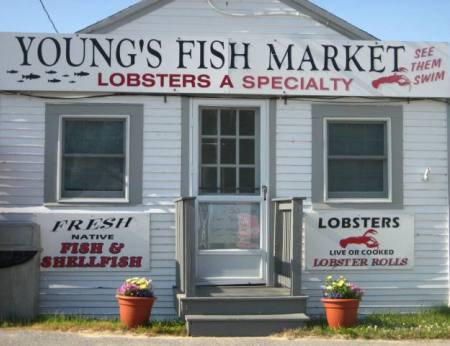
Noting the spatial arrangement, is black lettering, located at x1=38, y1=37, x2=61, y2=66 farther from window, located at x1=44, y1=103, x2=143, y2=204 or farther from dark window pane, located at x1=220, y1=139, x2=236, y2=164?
dark window pane, located at x1=220, y1=139, x2=236, y2=164

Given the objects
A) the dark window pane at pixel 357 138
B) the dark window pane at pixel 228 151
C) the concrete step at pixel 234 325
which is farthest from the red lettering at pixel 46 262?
the dark window pane at pixel 357 138

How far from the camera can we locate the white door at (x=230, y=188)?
1005 centimetres

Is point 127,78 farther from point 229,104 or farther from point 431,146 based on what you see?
point 431,146

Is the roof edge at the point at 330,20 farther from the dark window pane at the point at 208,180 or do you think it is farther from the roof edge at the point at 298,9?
the dark window pane at the point at 208,180

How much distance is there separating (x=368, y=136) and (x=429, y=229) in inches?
61.0

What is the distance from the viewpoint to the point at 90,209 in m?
9.95

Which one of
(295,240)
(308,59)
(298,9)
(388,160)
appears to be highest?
(298,9)

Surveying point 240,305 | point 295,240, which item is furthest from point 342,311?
point 240,305

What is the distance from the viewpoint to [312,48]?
10188mm

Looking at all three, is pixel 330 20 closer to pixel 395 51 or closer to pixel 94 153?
pixel 395 51

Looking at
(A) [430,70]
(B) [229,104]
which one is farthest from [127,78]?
(A) [430,70]

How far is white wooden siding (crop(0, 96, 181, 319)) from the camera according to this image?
987cm

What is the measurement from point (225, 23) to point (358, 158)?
2.65 m

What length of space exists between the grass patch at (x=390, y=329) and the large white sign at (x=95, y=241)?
2427 millimetres
